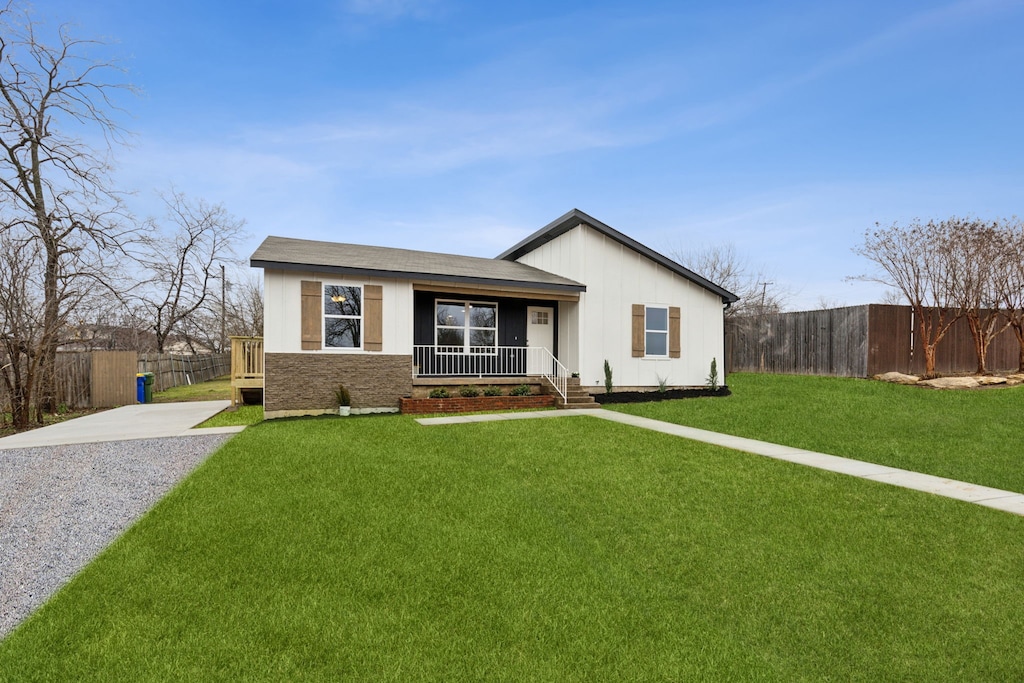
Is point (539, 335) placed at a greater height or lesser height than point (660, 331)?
lesser

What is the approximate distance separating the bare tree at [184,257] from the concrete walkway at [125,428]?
1653cm

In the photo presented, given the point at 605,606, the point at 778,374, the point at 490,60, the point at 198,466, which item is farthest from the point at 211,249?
the point at 605,606

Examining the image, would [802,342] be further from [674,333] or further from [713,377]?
[674,333]

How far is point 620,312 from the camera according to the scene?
46.2 ft

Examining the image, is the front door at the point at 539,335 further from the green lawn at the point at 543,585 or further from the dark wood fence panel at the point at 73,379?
the dark wood fence panel at the point at 73,379

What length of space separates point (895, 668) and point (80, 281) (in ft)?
65.4

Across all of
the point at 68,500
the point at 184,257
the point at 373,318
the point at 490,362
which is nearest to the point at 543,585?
the point at 68,500

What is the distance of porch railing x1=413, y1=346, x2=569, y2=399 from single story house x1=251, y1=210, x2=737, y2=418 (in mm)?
40

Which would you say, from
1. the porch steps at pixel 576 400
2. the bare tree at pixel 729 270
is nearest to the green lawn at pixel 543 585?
the porch steps at pixel 576 400

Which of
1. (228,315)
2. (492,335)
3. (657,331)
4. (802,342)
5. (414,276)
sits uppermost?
(228,315)

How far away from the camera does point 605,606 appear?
3.04 m

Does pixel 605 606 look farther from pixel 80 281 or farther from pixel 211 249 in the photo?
pixel 211 249

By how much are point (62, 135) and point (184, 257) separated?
514 inches

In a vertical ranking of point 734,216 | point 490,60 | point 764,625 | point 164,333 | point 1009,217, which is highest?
point 490,60
